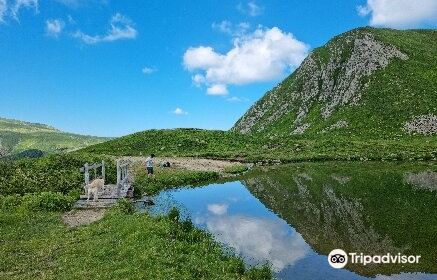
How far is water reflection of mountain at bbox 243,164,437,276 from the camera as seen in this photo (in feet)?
88.1

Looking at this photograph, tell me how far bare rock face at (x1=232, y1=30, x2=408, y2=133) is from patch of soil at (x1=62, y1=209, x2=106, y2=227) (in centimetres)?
10748

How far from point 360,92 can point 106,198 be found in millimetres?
112040

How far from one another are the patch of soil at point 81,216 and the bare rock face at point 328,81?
107483 millimetres

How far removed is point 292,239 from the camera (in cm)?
2994

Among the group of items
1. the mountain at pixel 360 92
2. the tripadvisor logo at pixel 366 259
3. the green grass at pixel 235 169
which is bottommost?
the tripadvisor logo at pixel 366 259

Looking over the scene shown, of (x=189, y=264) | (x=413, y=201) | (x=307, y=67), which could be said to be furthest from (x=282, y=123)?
(x=189, y=264)

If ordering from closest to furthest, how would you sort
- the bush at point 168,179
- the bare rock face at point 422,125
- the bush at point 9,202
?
the bush at point 9,202, the bush at point 168,179, the bare rock face at point 422,125

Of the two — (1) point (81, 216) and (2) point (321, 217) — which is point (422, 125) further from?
(1) point (81, 216)

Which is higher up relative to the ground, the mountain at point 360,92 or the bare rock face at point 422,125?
the mountain at point 360,92

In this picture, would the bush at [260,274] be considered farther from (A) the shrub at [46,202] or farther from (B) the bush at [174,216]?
(A) the shrub at [46,202]

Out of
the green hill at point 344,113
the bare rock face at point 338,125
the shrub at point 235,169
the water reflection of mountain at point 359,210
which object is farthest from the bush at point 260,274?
the bare rock face at point 338,125

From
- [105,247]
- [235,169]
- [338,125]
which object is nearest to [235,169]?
[235,169]

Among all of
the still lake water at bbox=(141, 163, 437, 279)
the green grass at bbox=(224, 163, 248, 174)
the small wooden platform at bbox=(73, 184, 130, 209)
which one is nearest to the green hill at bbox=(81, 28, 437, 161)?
the green grass at bbox=(224, 163, 248, 174)

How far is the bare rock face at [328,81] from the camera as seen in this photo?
474 ft
